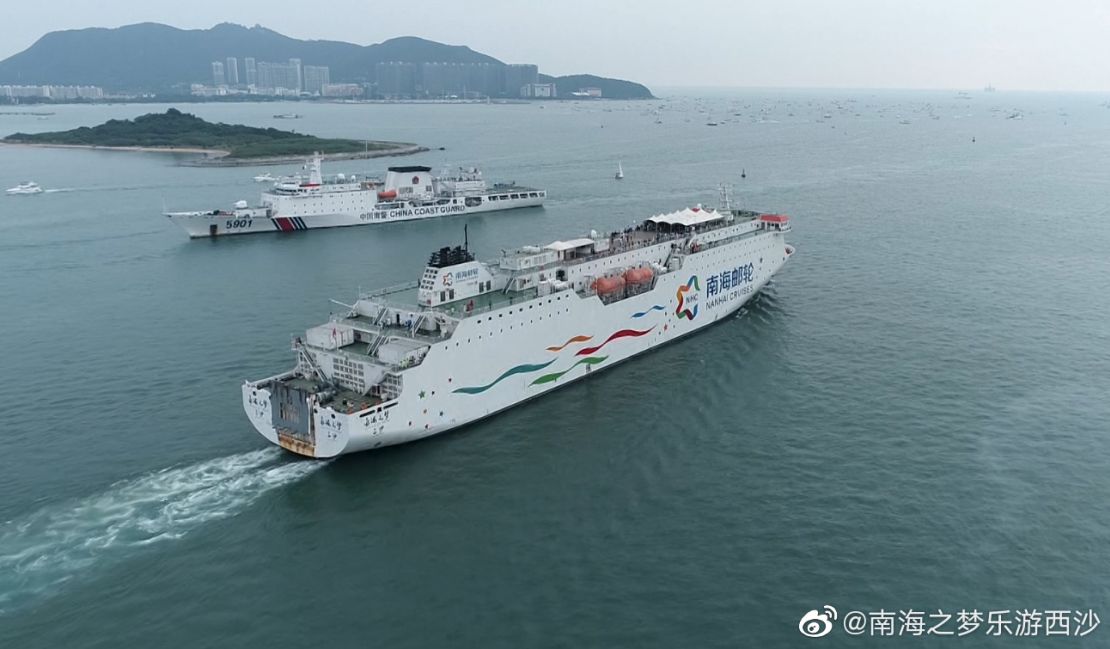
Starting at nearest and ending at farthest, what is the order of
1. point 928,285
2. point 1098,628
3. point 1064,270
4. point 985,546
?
point 1098,628, point 985,546, point 928,285, point 1064,270

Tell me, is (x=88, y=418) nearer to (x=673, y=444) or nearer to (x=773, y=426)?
(x=673, y=444)

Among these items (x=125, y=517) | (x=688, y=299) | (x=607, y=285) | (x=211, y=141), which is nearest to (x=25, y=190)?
(x=211, y=141)

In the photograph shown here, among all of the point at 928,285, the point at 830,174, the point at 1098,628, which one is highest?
the point at 830,174

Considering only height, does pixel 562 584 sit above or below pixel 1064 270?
below

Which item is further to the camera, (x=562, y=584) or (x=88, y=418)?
(x=88, y=418)

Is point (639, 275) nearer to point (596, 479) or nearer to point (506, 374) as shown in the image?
point (506, 374)

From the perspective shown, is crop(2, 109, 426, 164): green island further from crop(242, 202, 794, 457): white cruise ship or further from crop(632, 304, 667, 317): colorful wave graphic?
crop(632, 304, 667, 317): colorful wave graphic

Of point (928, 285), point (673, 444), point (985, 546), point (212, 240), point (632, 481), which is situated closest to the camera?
point (985, 546)

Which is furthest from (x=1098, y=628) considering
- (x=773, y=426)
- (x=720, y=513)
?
(x=773, y=426)
